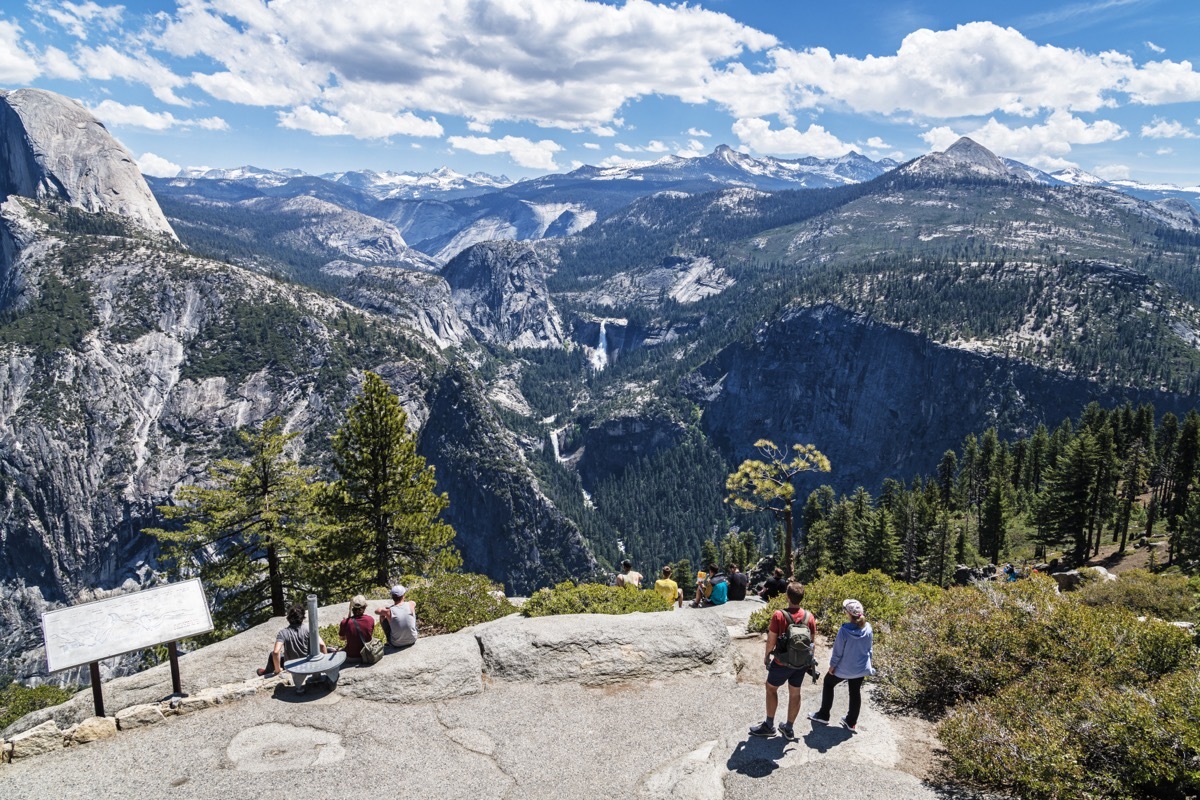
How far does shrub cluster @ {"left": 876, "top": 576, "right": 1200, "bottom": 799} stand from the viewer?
9297mm

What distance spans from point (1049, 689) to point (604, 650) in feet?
32.7

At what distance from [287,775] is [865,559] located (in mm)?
68996

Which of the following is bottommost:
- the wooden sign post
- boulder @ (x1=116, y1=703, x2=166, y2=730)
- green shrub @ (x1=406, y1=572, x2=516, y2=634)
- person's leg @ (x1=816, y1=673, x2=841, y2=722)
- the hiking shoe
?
green shrub @ (x1=406, y1=572, x2=516, y2=634)

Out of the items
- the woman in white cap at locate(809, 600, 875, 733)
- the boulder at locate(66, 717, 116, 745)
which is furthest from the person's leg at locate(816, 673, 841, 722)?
the boulder at locate(66, 717, 116, 745)

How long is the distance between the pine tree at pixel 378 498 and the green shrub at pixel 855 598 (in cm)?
1731

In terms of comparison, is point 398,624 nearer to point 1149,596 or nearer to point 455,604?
point 455,604

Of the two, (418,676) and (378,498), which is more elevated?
(378,498)

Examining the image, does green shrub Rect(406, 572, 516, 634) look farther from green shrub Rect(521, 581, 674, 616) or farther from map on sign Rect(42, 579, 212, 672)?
map on sign Rect(42, 579, 212, 672)

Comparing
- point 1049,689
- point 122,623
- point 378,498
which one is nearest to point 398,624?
point 122,623

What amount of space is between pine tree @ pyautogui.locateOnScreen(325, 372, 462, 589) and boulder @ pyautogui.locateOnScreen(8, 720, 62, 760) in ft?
52.3

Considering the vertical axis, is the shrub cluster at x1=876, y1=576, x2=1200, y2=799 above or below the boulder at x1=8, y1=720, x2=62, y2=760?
above

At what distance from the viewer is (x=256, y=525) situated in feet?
90.8

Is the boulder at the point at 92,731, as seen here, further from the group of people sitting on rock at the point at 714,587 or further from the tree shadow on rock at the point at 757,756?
the group of people sitting on rock at the point at 714,587

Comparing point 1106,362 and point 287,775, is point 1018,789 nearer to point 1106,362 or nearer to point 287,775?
point 287,775
